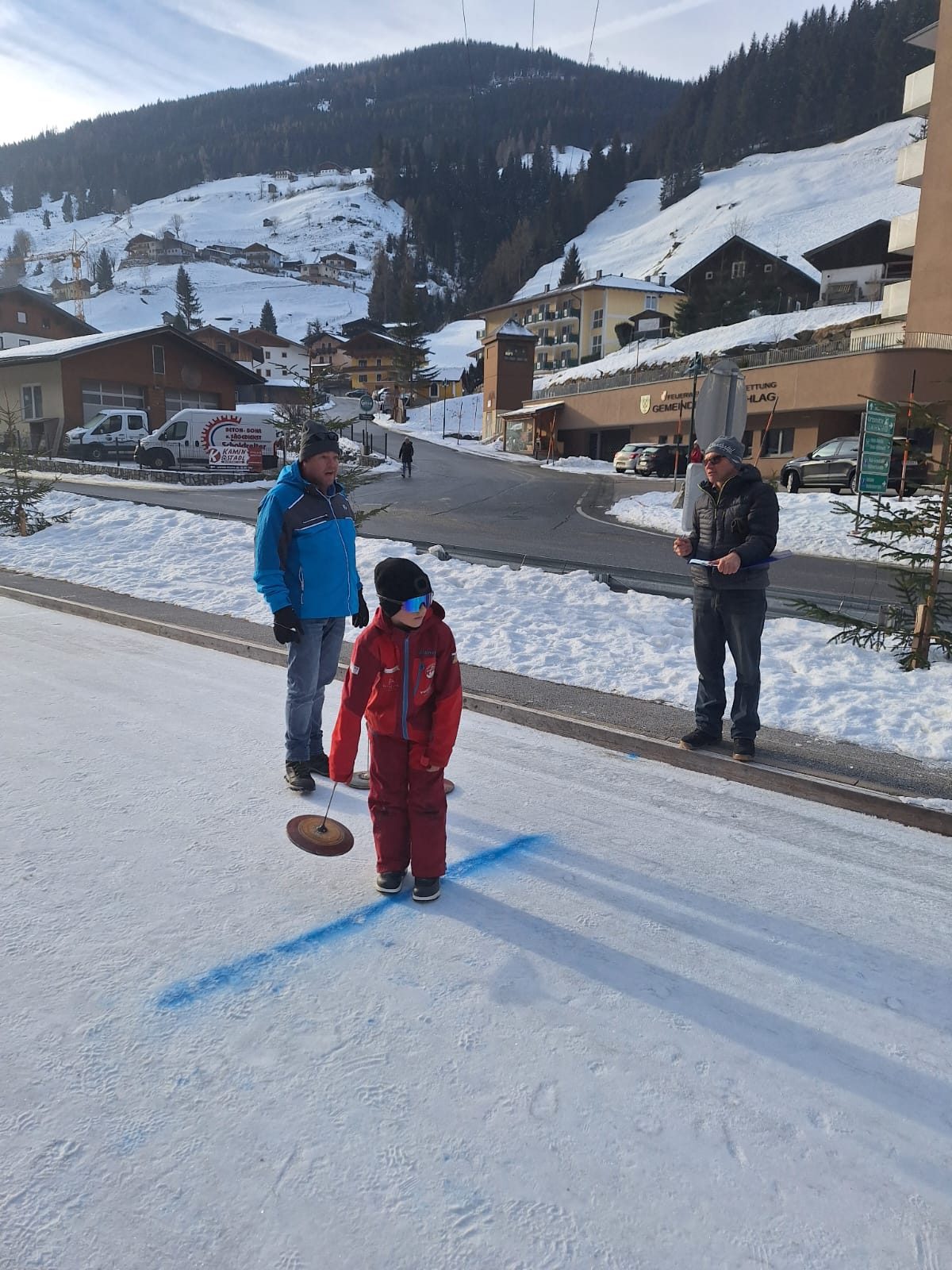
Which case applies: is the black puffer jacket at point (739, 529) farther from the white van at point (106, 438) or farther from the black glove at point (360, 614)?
the white van at point (106, 438)

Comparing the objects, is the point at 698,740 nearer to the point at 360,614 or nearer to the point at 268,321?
the point at 360,614

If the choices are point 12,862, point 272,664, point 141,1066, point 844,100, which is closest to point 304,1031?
point 141,1066

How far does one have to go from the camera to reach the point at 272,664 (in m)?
6.92

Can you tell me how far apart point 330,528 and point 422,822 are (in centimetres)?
174

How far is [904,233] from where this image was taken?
93.2 feet

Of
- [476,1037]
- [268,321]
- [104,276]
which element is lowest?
[476,1037]

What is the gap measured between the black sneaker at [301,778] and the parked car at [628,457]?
100.0 feet

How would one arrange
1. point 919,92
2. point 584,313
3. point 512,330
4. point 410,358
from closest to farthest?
point 919,92
point 512,330
point 584,313
point 410,358

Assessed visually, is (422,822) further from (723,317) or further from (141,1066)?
(723,317)

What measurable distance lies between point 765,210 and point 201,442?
91.6m

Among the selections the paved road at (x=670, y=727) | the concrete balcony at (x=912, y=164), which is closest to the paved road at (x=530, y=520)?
the paved road at (x=670, y=727)

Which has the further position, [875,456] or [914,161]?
[914,161]

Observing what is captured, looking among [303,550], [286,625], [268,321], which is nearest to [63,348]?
[303,550]

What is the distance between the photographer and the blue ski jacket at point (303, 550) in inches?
163
